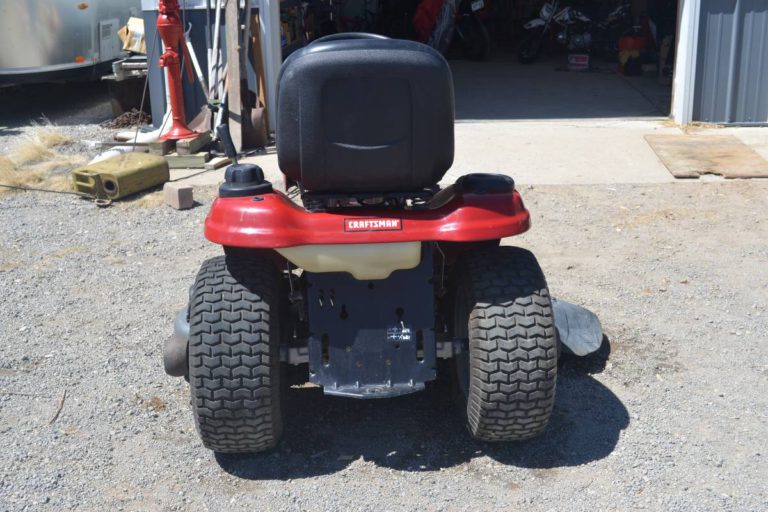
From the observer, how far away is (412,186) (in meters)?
3.68

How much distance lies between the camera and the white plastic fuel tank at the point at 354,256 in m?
3.62

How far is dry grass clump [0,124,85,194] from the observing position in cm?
829

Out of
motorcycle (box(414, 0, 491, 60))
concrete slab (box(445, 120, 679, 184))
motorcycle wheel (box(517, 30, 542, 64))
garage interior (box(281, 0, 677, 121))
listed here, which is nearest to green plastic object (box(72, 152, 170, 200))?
concrete slab (box(445, 120, 679, 184))

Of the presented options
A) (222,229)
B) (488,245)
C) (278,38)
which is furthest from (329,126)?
(278,38)

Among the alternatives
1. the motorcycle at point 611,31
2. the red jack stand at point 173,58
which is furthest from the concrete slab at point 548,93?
the red jack stand at point 173,58

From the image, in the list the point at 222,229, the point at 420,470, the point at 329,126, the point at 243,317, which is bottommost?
the point at 420,470

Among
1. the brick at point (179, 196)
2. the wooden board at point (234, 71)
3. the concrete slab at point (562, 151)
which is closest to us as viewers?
the brick at point (179, 196)

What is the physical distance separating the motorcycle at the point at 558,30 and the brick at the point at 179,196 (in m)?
8.81

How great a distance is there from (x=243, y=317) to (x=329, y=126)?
0.79m

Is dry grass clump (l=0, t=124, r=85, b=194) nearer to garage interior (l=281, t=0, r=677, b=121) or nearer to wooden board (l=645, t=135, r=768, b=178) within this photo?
garage interior (l=281, t=0, r=677, b=121)

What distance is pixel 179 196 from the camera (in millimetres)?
7391

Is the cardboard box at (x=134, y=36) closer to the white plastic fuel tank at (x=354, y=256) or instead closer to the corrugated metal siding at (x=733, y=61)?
the corrugated metal siding at (x=733, y=61)

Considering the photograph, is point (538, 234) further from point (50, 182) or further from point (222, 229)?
point (50, 182)

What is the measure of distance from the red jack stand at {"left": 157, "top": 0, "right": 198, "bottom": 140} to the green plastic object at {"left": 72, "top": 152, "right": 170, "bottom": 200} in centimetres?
97
